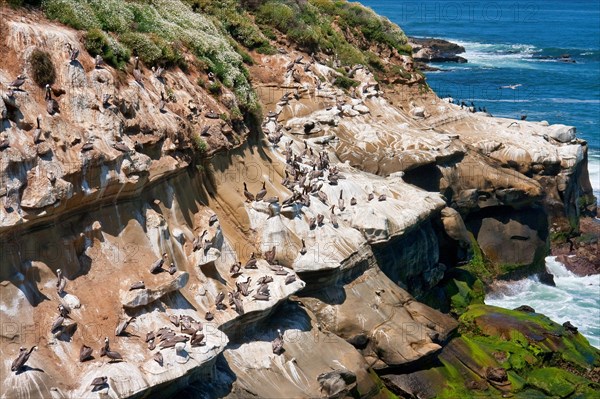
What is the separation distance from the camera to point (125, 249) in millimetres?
25922

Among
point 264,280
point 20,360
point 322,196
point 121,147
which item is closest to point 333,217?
point 322,196

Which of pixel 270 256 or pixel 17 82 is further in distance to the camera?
pixel 270 256

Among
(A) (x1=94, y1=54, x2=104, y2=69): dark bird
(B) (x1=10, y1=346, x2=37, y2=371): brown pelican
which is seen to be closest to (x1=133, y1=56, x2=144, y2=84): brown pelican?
(A) (x1=94, y1=54, x2=104, y2=69): dark bird

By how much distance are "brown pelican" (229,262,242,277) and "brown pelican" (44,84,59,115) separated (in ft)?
22.8

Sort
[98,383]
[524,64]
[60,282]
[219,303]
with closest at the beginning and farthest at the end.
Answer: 1. [98,383]
2. [60,282]
3. [219,303]
4. [524,64]

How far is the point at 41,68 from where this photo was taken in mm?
26203

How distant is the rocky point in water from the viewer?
23719 millimetres

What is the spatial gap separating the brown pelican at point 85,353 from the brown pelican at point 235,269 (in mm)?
6559

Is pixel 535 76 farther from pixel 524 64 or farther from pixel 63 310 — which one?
pixel 63 310

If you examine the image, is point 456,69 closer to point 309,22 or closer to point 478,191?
point 309,22

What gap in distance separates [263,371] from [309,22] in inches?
1154

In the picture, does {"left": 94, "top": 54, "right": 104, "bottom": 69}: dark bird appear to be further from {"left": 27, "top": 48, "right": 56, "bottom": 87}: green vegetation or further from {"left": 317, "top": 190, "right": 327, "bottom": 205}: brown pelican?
{"left": 317, "top": 190, "right": 327, "bottom": 205}: brown pelican

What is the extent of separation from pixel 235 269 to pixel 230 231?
239 cm

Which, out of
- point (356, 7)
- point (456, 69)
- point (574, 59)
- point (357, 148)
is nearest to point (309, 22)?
point (356, 7)
